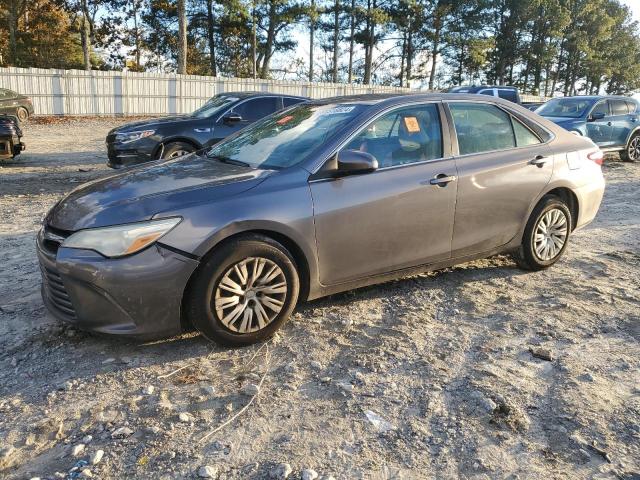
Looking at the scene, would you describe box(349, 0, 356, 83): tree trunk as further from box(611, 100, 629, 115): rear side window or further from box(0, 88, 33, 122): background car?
box(611, 100, 629, 115): rear side window

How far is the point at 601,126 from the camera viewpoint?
1323cm

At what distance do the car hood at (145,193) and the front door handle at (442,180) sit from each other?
1291 mm

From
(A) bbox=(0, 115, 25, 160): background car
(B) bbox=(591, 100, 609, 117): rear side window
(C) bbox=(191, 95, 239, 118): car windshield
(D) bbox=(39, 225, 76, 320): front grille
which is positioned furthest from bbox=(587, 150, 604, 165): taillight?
(A) bbox=(0, 115, 25, 160): background car

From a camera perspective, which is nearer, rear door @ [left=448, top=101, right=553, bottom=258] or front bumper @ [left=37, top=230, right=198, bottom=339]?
front bumper @ [left=37, top=230, right=198, bottom=339]

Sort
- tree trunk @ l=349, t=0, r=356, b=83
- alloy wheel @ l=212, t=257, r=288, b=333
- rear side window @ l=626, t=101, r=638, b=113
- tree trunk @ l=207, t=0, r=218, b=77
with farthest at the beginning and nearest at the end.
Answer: tree trunk @ l=349, t=0, r=356, b=83, tree trunk @ l=207, t=0, r=218, b=77, rear side window @ l=626, t=101, r=638, b=113, alloy wheel @ l=212, t=257, r=288, b=333

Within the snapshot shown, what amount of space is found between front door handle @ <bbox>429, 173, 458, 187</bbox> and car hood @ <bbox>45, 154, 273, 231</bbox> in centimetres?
129

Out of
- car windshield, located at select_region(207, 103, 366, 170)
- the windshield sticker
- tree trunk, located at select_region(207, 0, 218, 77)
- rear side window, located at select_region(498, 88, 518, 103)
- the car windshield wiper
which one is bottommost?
the car windshield wiper

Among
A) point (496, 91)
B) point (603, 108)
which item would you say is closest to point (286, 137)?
point (603, 108)

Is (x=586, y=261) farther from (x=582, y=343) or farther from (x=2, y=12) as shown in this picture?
(x=2, y=12)

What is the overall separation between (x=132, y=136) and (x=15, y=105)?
12.7 metres

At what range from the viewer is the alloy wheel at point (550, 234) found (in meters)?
4.95

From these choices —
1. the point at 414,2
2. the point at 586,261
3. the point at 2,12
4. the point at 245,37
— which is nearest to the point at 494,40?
the point at 414,2

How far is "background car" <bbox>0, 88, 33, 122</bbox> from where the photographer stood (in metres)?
18.7

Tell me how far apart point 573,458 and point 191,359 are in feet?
7.15
